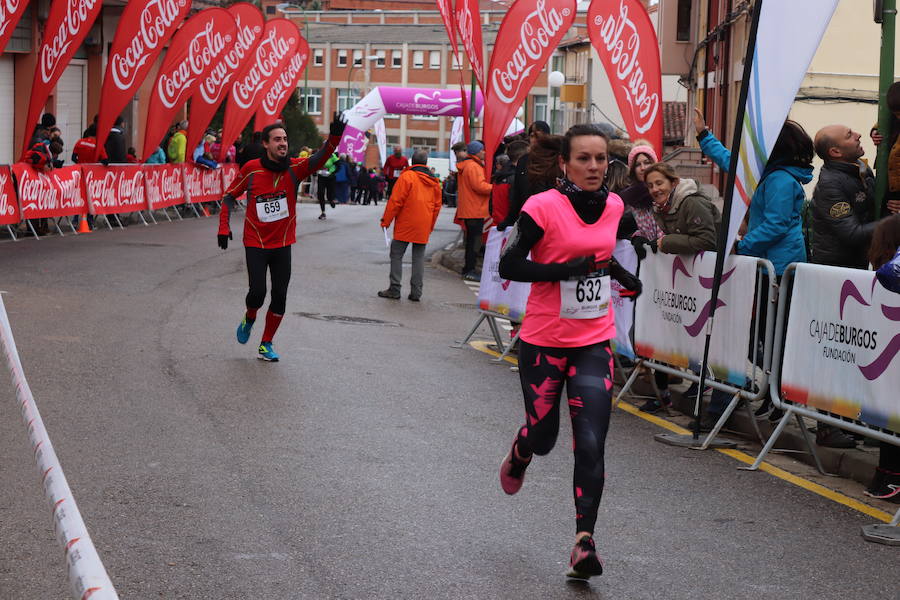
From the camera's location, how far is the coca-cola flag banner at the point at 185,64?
26.5 metres

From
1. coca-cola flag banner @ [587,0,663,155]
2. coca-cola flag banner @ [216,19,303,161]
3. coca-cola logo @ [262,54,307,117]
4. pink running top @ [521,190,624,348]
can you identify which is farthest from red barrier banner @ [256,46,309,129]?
pink running top @ [521,190,624,348]

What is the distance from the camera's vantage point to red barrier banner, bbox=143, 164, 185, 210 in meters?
27.5

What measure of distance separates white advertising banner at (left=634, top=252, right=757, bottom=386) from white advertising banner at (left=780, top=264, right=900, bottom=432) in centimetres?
63

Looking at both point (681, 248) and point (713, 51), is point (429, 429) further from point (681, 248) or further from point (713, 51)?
point (713, 51)

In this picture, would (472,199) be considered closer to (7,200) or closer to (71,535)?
(7,200)

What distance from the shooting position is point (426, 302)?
57.1ft

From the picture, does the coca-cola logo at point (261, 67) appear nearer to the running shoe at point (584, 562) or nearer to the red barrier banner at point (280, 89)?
the red barrier banner at point (280, 89)

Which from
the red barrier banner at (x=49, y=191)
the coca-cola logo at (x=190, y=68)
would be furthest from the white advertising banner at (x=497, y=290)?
the coca-cola logo at (x=190, y=68)

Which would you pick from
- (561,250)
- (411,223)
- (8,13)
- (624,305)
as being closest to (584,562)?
(561,250)

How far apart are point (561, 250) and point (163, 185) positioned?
23323 millimetres

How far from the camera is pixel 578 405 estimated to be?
6.04 m

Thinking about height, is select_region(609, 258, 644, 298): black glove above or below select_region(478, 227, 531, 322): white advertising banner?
above

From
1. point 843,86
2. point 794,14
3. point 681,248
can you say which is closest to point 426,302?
point 681,248

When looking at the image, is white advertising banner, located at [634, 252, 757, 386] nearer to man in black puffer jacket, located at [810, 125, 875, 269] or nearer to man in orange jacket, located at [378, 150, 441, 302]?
man in black puffer jacket, located at [810, 125, 875, 269]
